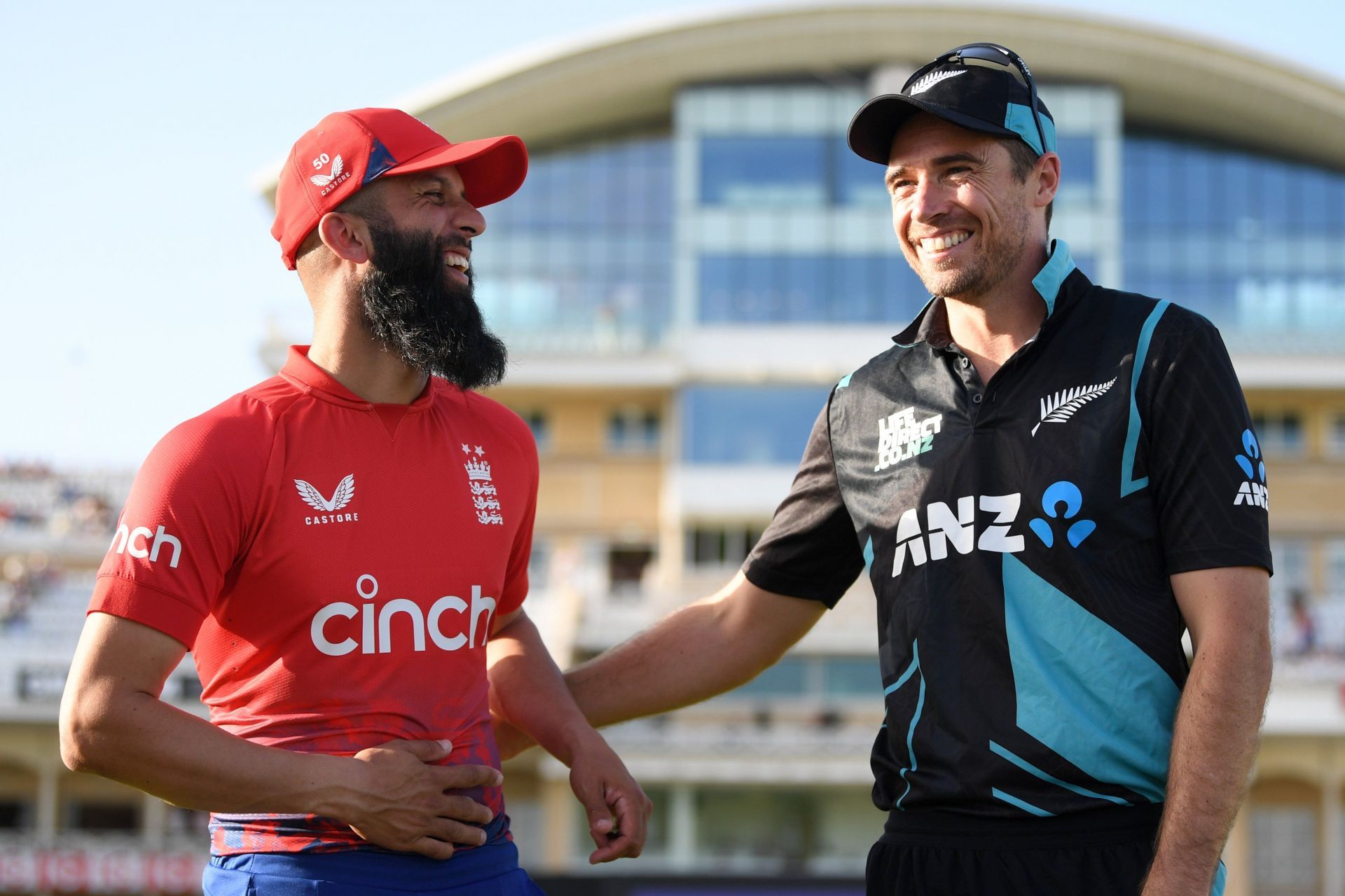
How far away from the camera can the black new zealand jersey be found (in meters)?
3.01

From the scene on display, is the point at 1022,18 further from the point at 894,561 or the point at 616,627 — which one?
the point at 894,561

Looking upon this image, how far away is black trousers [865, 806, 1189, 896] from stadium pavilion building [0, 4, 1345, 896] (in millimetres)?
30838

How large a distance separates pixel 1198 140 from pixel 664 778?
80.7 feet

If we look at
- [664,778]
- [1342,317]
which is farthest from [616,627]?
[1342,317]

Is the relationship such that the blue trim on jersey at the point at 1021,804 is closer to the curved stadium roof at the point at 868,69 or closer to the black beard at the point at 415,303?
the black beard at the point at 415,303

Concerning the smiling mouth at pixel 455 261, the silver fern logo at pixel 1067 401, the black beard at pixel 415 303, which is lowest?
the silver fern logo at pixel 1067 401

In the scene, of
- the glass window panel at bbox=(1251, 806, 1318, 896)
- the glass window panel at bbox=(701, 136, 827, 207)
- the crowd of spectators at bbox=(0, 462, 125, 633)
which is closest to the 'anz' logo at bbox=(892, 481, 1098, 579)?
the glass window panel at bbox=(1251, 806, 1318, 896)

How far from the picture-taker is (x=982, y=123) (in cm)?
327

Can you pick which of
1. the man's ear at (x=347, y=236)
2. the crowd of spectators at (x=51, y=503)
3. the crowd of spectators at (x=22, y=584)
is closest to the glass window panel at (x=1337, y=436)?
the crowd of spectators at (x=22, y=584)

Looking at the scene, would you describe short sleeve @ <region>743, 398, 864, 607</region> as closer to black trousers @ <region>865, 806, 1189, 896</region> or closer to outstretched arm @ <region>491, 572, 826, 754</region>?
outstretched arm @ <region>491, 572, 826, 754</region>

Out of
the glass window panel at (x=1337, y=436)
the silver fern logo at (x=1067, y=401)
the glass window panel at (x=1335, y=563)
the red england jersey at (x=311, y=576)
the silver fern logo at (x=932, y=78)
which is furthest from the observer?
the glass window panel at (x=1337, y=436)

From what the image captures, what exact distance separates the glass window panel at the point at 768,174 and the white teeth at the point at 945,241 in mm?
35819

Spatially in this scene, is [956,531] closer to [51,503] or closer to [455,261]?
[455,261]

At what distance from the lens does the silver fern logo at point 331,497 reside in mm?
3074
